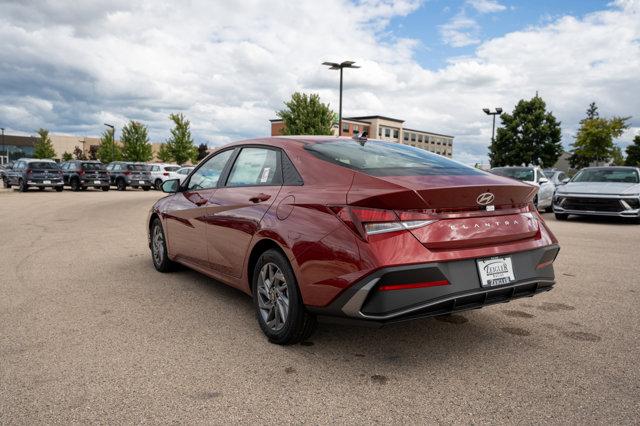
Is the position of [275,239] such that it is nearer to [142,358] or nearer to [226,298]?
[142,358]

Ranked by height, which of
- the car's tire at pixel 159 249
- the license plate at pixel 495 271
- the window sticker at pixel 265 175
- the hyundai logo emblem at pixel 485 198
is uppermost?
the window sticker at pixel 265 175

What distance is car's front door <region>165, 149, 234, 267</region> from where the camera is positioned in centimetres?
488

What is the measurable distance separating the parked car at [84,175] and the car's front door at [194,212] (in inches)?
1032

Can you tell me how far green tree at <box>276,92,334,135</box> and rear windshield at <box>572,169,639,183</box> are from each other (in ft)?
90.3

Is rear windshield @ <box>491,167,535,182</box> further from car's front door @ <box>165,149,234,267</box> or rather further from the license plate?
the license plate

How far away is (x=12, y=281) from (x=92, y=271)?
0.86m

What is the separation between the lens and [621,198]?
12.3m

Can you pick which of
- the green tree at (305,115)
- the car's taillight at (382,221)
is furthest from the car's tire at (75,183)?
the car's taillight at (382,221)

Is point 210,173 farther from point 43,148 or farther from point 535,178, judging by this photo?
point 43,148

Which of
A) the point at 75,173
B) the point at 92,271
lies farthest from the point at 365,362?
the point at 75,173

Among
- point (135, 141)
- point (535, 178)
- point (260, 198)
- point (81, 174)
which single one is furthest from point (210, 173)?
point (135, 141)

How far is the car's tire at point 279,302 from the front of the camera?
3482 millimetres

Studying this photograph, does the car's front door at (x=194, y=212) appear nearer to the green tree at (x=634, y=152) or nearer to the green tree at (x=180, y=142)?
the green tree at (x=180, y=142)

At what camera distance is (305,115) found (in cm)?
4047
